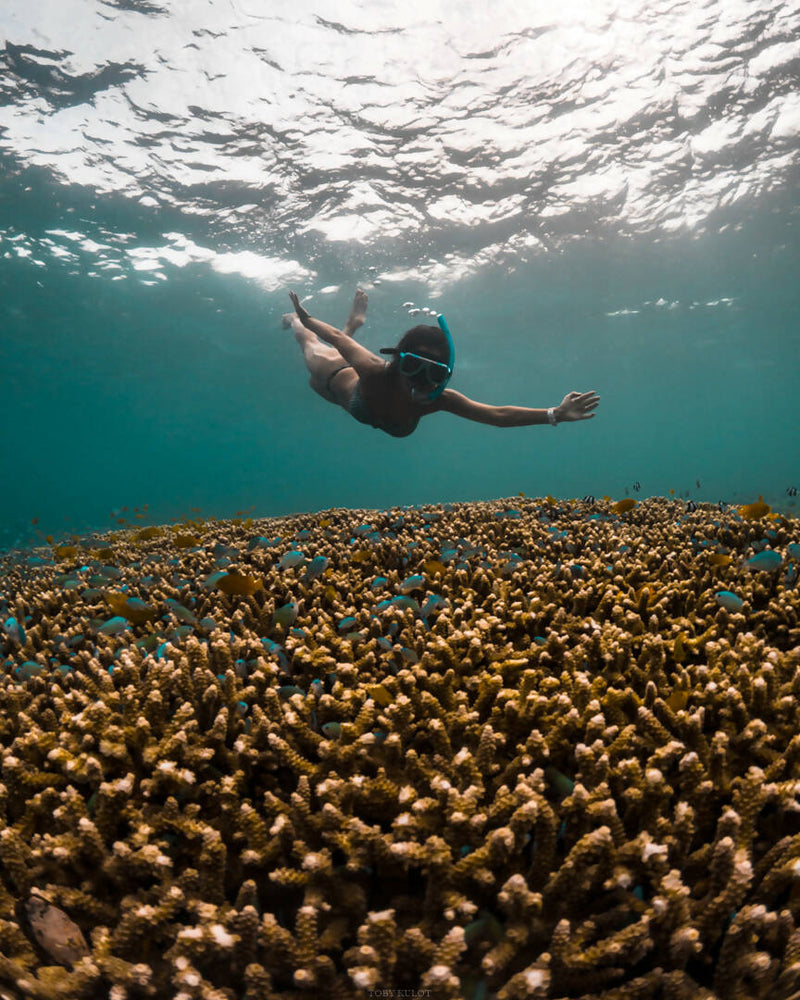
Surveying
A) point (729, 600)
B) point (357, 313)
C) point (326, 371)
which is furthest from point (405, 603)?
point (357, 313)

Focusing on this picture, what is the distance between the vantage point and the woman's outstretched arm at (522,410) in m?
7.07

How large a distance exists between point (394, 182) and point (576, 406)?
1968cm

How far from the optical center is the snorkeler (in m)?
7.62

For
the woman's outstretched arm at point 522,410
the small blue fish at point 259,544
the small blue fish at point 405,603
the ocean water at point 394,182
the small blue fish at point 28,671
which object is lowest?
the small blue fish at point 28,671

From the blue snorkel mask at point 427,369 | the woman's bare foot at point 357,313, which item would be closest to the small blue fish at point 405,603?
the blue snorkel mask at point 427,369

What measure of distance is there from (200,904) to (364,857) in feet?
1.90

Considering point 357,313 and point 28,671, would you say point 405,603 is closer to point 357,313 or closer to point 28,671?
point 28,671

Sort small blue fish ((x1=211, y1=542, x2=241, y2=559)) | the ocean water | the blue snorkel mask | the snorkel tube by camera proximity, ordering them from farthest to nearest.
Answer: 1. the ocean water
2. the snorkel tube
3. the blue snorkel mask
4. small blue fish ((x1=211, y1=542, x2=241, y2=559))

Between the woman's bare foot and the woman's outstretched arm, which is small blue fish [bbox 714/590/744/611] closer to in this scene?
the woman's outstretched arm

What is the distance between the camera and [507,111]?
1864 cm

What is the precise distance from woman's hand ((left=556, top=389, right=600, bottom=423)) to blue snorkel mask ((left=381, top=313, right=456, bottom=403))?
1807mm

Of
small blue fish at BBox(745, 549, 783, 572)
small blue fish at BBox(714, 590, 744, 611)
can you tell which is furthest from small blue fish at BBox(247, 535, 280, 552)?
small blue fish at BBox(745, 549, 783, 572)

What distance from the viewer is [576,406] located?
713 cm

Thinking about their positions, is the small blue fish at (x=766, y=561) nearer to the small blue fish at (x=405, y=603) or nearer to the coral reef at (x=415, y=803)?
the coral reef at (x=415, y=803)
